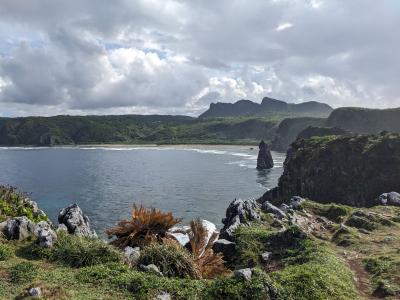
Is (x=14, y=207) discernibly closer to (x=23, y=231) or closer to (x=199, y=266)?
(x=23, y=231)

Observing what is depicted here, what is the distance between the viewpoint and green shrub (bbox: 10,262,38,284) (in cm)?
1384

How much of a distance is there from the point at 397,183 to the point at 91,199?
58.8 m

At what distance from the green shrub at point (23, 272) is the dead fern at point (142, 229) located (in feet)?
20.3

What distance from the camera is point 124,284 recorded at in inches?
542

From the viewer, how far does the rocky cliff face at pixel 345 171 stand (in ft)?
254

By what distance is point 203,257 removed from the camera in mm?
18609

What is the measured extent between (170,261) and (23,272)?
5359mm

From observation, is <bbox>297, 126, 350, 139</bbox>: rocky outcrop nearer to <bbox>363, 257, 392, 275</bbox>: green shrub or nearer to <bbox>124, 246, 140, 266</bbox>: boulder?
<bbox>363, 257, 392, 275</bbox>: green shrub

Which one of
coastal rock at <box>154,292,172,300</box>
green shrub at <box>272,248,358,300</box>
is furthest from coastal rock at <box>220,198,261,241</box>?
coastal rock at <box>154,292,172,300</box>

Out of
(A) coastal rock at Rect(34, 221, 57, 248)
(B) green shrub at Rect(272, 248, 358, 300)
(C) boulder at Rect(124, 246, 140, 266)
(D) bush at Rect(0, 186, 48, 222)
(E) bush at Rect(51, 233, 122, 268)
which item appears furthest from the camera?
(D) bush at Rect(0, 186, 48, 222)

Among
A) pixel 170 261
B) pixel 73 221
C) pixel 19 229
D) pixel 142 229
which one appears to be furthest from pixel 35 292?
pixel 73 221

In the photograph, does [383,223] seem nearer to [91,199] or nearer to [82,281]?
[82,281]

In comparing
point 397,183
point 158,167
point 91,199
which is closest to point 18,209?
point 91,199

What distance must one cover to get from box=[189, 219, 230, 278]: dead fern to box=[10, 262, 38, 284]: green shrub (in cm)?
644
